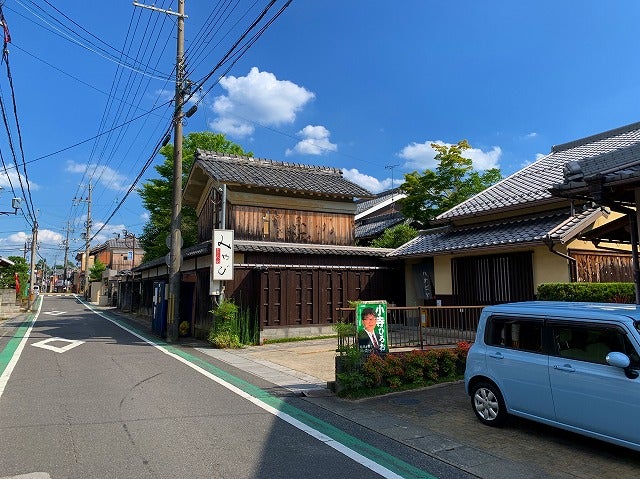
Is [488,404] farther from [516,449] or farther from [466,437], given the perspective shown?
[516,449]

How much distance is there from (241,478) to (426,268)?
1422cm

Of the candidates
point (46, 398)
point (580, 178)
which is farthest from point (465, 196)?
point (46, 398)

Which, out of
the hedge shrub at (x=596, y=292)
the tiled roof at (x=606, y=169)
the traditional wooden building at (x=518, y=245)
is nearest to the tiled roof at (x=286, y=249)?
the traditional wooden building at (x=518, y=245)

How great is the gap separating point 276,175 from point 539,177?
1089 centimetres

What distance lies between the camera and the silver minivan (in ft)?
15.6

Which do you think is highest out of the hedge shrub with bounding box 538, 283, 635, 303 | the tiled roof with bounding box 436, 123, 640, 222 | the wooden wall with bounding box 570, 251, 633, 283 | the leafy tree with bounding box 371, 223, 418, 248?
the tiled roof with bounding box 436, 123, 640, 222

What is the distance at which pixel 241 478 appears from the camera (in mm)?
4453

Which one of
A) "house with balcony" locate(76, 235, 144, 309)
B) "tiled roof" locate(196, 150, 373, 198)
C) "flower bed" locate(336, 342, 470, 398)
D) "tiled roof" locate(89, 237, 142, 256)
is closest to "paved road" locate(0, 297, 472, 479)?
"flower bed" locate(336, 342, 470, 398)

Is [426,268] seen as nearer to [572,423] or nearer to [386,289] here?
[386,289]

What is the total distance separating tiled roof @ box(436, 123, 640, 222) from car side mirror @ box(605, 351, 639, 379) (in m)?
9.75

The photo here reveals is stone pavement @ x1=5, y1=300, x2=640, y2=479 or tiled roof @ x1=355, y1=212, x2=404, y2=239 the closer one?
stone pavement @ x1=5, y1=300, x2=640, y2=479

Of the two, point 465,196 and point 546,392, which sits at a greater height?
point 465,196

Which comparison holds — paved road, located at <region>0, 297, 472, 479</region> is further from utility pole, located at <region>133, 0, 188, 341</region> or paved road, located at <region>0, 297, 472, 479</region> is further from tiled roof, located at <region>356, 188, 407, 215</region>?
tiled roof, located at <region>356, 188, 407, 215</region>

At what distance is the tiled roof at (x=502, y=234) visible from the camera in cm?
1191
